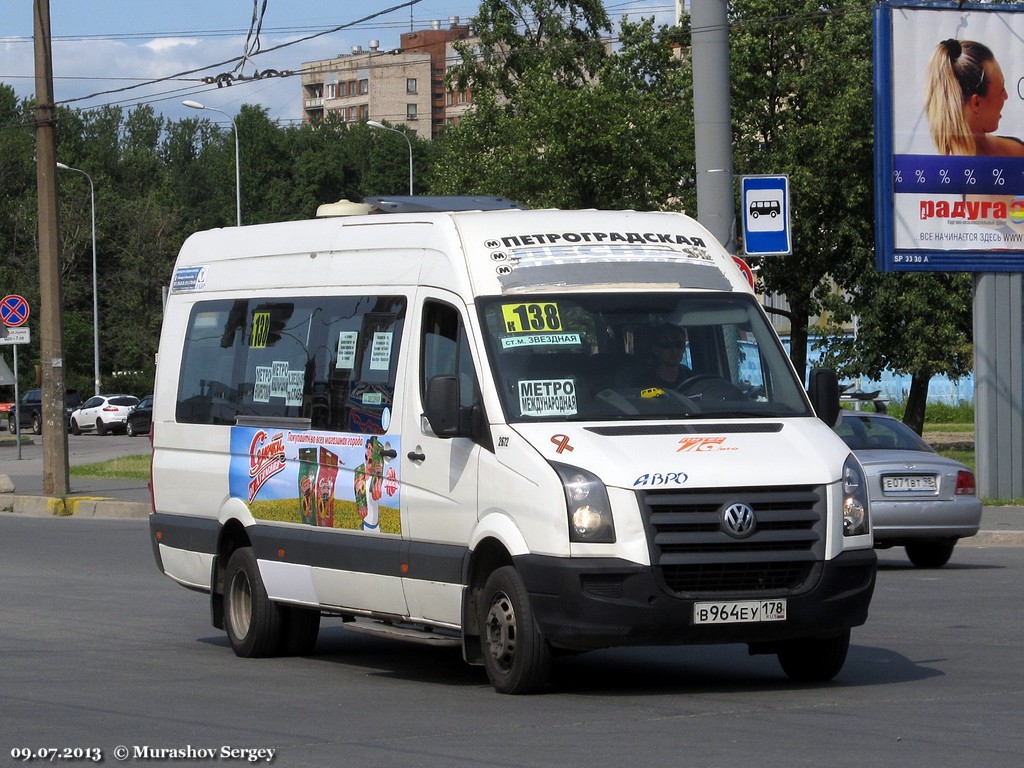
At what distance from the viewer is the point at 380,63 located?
144 meters

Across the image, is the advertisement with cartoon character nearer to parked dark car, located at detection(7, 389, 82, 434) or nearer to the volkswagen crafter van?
the volkswagen crafter van

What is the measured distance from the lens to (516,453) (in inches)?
341

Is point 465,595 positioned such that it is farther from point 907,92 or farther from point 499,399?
point 907,92

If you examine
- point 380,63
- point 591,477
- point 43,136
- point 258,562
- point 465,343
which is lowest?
point 258,562

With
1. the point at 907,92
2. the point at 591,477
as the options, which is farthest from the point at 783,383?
the point at 907,92

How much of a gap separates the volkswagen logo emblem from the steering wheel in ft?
2.93

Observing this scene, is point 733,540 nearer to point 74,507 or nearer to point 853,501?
point 853,501

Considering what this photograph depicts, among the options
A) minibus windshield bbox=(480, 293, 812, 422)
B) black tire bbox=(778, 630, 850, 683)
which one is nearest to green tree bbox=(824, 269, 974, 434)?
minibus windshield bbox=(480, 293, 812, 422)

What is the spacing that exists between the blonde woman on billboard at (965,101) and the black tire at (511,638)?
637 inches

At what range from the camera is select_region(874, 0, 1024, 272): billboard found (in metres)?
23.2

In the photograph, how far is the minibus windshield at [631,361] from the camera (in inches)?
353

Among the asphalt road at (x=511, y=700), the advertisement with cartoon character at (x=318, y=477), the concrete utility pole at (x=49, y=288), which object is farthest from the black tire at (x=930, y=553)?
the concrete utility pole at (x=49, y=288)

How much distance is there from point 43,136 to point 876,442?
1487 centimetres

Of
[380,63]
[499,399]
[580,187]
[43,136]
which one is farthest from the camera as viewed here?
[380,63]
